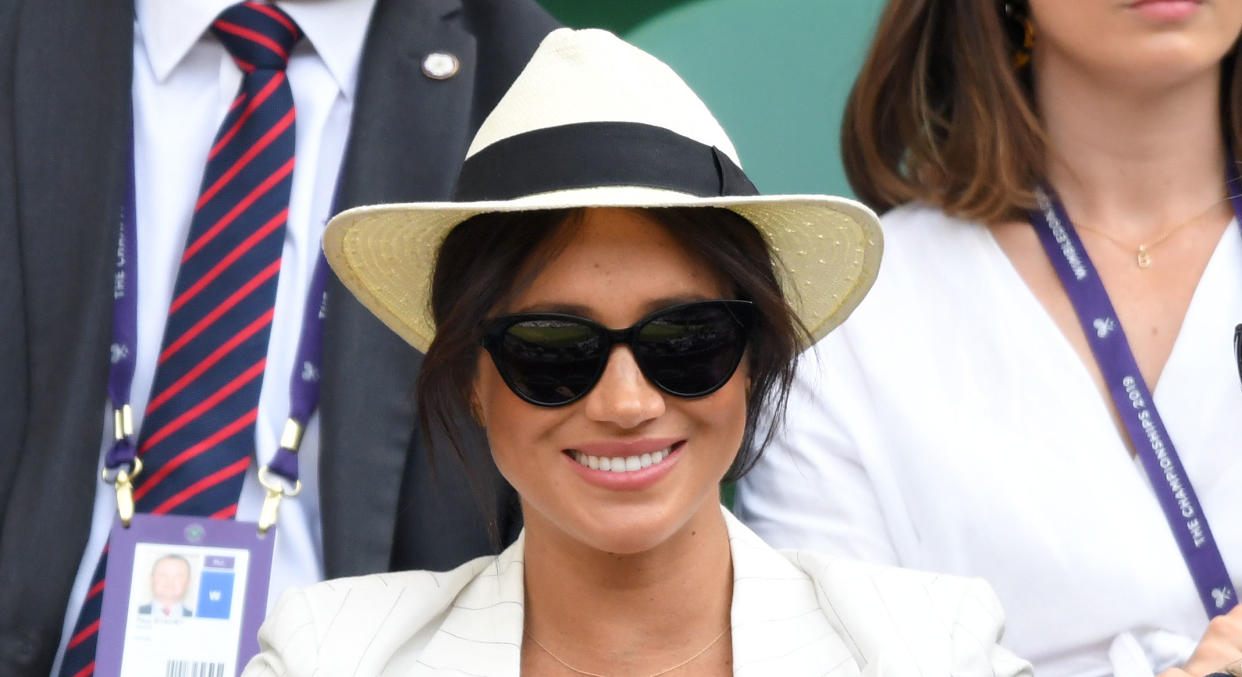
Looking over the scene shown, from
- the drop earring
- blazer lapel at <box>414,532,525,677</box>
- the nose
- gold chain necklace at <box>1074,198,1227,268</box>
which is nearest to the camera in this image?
the nose

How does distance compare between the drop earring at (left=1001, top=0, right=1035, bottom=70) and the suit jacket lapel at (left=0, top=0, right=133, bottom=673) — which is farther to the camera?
the drop earring at (left=1001, top=0, right=1035, bottom=70)

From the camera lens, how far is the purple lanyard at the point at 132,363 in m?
2.83

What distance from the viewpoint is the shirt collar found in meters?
2.97

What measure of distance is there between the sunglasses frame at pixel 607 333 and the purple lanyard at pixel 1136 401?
0.85m

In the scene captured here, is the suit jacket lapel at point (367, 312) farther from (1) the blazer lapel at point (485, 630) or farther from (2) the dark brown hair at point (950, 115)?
(2) the dark brown hair at point (950, 115)

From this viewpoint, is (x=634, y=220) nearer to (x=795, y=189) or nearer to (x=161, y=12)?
(x=161, y=12)

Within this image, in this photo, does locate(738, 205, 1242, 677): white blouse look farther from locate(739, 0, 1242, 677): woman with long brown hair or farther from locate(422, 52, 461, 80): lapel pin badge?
locate(422, 52, 461, 80): lapel pin badge

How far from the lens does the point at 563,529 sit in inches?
87.9

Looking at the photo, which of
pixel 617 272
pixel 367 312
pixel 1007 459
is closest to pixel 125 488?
pixel 367 312

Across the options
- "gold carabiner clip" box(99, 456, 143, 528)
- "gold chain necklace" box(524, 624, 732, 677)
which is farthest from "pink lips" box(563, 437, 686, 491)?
"gold carabiner clip" box(99, 456, 143, 528)

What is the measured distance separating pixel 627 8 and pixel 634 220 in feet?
5.03

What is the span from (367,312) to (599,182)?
825mm

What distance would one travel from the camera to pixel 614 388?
2088mm

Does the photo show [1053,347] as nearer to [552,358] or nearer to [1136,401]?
[1136,401]
